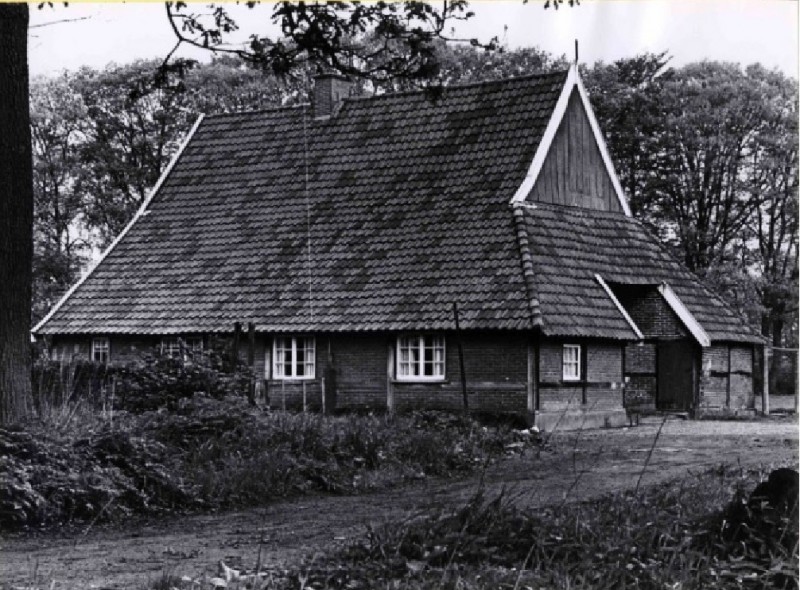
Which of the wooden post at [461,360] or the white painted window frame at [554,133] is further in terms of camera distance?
the white painted window frame at [554,133]

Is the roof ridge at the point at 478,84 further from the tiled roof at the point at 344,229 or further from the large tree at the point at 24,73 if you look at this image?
the large tree at the point at 24,73

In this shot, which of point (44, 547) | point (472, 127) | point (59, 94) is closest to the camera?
point (44, 547)

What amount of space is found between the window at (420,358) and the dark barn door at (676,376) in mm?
6398

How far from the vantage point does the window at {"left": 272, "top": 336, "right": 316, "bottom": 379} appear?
28438mm

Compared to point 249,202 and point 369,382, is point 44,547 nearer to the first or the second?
point 369,382

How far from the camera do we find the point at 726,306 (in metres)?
32.2

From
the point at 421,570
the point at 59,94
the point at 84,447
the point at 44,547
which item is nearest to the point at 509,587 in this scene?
the point at 421,570

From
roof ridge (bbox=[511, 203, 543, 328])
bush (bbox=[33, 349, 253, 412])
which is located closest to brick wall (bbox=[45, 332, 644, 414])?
roof ridge (bbox=[511, 203, 543, 328])

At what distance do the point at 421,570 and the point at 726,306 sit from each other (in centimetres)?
2481

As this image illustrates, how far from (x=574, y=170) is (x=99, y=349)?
36.7ft

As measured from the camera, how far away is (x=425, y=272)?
27406 mm

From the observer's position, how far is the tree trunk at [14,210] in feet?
43.3

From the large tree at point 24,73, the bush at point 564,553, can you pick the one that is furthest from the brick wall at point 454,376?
the bush at point 564,553

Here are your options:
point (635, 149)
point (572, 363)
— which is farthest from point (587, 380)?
point (635, 149)
